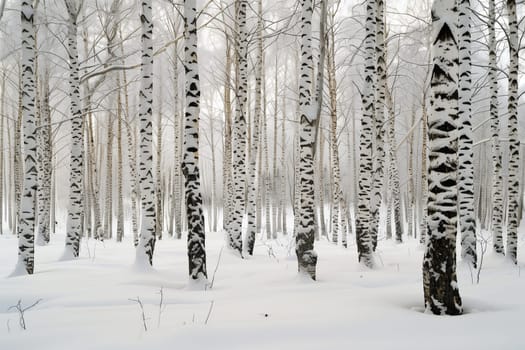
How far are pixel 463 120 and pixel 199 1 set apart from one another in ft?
42.5

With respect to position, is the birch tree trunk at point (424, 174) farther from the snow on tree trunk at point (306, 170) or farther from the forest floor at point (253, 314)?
the forest floor at point (253, 314)

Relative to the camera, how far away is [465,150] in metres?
6.92

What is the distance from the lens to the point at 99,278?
577cm

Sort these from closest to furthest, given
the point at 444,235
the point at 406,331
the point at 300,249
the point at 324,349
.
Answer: the point at 324,349 < the point at 406,331 < the point at 444,235 < the point at 300,249

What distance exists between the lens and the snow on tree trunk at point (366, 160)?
6.98 metres

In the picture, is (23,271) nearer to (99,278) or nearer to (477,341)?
(99,278)

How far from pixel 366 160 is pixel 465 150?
1.86 metres

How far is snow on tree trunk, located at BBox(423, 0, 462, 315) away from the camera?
11.7 ft

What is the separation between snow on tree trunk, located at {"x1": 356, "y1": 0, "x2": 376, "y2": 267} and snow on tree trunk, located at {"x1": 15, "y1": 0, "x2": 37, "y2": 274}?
613 centimetres

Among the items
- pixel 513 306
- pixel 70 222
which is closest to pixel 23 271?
pixel 70 222

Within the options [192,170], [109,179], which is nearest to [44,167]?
[109,179]

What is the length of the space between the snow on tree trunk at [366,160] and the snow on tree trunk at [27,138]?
6.13m

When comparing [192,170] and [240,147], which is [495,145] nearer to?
[240,147]

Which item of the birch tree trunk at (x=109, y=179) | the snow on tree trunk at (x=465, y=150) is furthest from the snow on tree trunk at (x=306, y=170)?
the birch tree trunk at (x=109, y=179)
